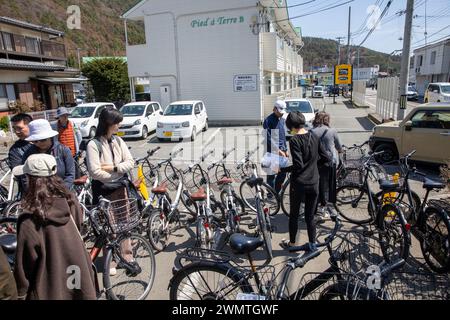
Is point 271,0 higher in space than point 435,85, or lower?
higher

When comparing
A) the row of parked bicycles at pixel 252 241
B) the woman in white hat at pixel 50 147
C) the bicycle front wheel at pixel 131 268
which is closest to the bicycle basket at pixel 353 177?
the row of parked bicycles at pixel 252 241

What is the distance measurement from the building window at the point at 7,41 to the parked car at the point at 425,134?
2820cm

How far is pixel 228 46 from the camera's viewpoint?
16516mm

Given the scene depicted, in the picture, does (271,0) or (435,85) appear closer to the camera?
(271,0)

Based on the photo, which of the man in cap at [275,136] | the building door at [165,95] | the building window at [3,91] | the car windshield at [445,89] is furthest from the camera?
the car windshield at [445,89]

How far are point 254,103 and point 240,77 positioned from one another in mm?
1647

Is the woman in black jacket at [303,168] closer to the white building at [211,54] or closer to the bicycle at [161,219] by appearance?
→ the bicycle at [161,219]

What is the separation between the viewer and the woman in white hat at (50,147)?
320cm

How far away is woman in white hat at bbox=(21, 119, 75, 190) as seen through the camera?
3.20 m

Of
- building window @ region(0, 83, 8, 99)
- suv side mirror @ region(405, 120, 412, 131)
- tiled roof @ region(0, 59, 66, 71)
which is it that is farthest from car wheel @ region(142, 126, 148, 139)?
building window @ region(0, 83, 8, 99)

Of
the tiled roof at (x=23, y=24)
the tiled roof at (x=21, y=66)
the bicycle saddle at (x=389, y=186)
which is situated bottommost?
the bicycle saddle at (x=389, y=186)

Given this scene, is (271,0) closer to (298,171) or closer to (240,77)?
(240,77)

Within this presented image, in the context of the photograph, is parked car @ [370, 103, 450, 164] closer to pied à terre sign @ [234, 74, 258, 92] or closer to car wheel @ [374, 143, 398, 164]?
car wheel @ [374, 143, 398, 164]
